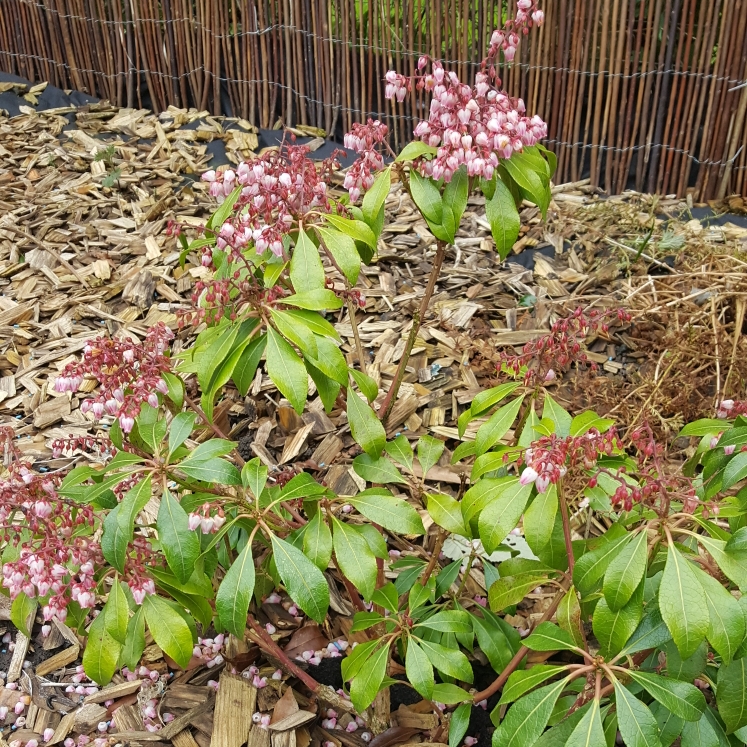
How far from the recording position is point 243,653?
2.25m

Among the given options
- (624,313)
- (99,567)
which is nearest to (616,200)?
(624,313)

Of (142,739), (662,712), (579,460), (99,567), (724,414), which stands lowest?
(142,739)

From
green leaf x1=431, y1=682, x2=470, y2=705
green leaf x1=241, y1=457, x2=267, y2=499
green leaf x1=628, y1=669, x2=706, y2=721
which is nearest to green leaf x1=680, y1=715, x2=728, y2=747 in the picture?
green leaf x1=628, y1=669, x2=706, y2=721

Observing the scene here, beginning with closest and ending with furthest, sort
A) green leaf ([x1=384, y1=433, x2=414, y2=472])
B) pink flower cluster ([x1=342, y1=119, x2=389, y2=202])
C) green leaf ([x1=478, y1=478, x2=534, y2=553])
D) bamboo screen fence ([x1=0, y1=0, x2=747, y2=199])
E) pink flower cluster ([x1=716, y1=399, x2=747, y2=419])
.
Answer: green leaf ([x1=478, y1=478, x2=534, y2=553]) < pink flower cluster ([x1=716, y1=399, x2=747, y2=419]) < pink flower cluster ([x1=342, y1=119, x2=389, y2=202]) < green leaf ([x1=384, y1=433, x2=414, y2=472]) < bamboo screen fence ([x1=0, y1=0, x2=747, y2=199])

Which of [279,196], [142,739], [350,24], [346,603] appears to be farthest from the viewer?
[350,24]

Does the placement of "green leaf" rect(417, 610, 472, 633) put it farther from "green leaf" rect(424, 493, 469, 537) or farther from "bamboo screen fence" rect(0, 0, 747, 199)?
"bamboo screen fence" rect(0, 0, 747, 199)

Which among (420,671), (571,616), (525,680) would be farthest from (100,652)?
(571,616)

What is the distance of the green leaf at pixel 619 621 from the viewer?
1.38m

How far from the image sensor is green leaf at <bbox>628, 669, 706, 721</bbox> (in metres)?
1.37

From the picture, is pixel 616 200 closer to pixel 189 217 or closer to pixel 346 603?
pixel 189 217

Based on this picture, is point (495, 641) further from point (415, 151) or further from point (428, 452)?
point (415, 151)

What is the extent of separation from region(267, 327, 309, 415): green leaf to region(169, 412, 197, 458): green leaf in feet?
0.87

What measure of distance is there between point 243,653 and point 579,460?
1.29m

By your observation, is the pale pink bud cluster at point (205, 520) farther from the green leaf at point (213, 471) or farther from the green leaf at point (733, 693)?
the green leaf at point (733, 693)
